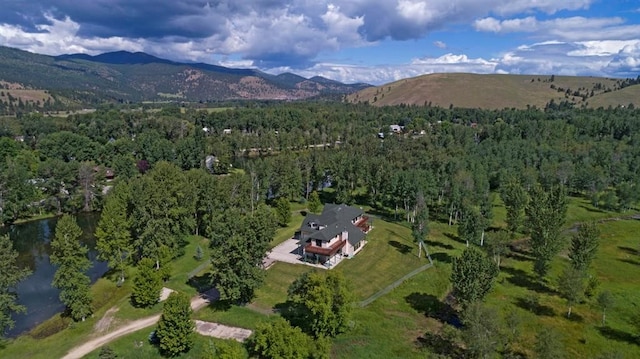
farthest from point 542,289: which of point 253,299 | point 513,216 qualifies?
point 253,299

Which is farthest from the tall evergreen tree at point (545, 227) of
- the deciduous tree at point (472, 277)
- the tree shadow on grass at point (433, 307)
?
the tree shadow on grass at point (433, 307)

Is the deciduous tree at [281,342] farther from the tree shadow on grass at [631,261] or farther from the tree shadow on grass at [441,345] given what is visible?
the tree shadow on grass at [631,261]

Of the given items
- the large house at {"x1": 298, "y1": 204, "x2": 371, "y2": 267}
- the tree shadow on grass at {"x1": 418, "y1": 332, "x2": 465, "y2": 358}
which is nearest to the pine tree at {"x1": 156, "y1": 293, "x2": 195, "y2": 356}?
the tree shadow on grass at {"x1": 418, "y1": 332, "x2": 465, "y2": 358}

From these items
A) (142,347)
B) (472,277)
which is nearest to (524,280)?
(472,277)

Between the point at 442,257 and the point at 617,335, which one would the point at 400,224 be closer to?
the point at 442,257

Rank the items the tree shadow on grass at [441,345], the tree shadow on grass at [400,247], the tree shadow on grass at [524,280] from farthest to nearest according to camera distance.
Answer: the tree shadow on grass at [400,247]
the tree shadow on grass at [524,280]
the tree shadow on grass at [441,345]
